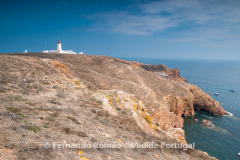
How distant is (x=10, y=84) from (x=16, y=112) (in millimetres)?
8444

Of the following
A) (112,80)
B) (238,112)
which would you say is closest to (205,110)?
(238,112)

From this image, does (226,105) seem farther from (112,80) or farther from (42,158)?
(42,158)

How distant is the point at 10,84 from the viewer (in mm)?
16484

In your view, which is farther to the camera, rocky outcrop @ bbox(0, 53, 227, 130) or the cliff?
rocky outcrop @ bbox(0, 53, 227, 130)

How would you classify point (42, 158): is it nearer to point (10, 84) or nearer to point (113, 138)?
point (113, 138)

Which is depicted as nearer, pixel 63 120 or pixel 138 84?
pixel 63 120

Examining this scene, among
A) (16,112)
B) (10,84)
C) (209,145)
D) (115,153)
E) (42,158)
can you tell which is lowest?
(209,145)

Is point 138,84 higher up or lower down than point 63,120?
higher up

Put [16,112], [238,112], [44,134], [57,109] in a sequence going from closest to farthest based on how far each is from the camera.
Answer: [44,134] → [16,112] → [57,109] → [238,112]

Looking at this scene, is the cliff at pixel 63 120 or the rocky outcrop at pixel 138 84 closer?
the cliff at pixel 63 120

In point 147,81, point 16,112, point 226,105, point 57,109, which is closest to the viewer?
point 16,112

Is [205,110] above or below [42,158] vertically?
below

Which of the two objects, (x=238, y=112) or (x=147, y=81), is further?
(x=238, y=112)

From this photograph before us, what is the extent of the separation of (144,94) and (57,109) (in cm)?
2480
